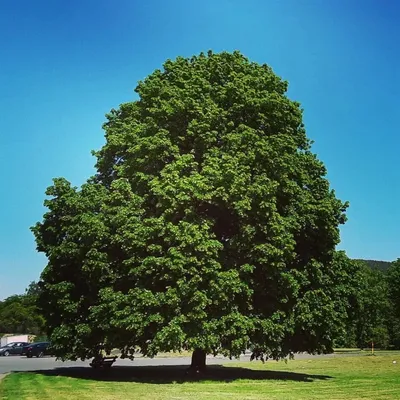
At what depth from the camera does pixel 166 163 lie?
24.0 meters

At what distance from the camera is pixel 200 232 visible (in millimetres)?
21109

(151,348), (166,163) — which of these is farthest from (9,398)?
(166,163)

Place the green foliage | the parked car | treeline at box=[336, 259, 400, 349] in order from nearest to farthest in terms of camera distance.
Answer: the parked car < the green foliage < treeline at box=[336, 259, 400, 349]

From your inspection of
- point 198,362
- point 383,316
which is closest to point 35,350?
point 198,362

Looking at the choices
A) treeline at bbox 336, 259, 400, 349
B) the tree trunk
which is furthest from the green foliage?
the tree trunk

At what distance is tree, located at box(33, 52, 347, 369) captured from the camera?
21.0m

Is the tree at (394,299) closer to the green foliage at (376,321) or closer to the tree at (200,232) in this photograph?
the green foliage at (376,321)

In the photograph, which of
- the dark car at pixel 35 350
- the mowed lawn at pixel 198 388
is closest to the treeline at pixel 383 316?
the dark car at pixel 35 350

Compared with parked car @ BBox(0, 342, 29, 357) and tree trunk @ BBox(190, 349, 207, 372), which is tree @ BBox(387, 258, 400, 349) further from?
tree trunk @ BBox(190, 349, 207, 372)

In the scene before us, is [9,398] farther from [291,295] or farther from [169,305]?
[291,295]

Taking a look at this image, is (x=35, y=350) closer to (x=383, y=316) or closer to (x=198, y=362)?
(x=198, y=362)

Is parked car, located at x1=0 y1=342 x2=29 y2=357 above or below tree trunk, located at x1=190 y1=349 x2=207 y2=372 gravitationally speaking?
above

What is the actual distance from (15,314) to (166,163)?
95844mm

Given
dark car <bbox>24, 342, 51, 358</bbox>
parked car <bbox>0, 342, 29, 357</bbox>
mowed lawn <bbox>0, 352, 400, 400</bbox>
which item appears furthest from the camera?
parked car <bbox>0, 342, 29, 357</bbox>
